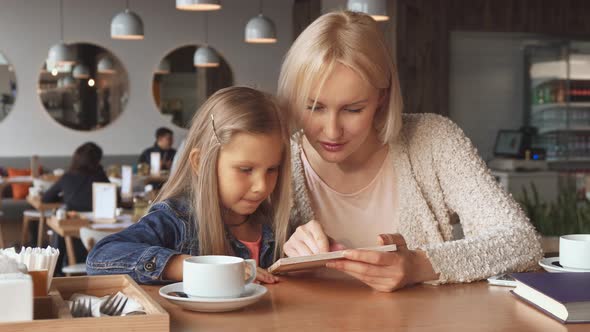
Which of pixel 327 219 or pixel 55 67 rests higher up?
pixel 55 67

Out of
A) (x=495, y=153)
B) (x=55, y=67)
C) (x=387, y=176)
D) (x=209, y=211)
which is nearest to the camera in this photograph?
(x=209, y=211)

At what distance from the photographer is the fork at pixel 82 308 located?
4.52 feet

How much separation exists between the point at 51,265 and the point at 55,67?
36.0 feet

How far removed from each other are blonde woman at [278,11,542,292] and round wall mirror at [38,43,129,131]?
1011cm

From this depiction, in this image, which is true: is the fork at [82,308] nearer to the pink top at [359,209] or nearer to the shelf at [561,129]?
the pink top at [359,209]

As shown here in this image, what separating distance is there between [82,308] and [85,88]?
11.2m

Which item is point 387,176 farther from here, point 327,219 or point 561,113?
point 561,113

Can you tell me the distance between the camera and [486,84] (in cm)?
1042

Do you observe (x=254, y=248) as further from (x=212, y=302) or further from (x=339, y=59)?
(x=212, y=302)

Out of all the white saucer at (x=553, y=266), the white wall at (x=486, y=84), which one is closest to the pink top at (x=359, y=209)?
the white saucer at (x=553, y=266)

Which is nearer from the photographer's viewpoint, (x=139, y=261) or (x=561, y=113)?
(x=139, y=261)

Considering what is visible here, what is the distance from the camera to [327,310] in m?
1.51

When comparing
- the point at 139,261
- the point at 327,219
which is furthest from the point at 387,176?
the point at 139,261

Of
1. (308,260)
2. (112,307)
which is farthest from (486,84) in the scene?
(112,307)
